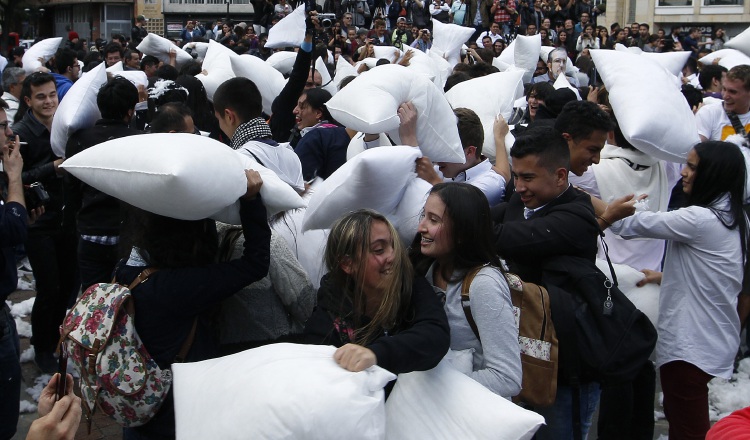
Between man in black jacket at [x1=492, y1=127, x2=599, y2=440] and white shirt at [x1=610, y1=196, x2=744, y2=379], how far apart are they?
0.60 metres

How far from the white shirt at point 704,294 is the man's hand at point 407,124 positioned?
94 cm

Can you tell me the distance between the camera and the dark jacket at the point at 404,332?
1979mm

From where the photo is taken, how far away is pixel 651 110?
3465mm

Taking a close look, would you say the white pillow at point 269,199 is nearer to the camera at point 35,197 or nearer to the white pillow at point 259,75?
the camera at point 35,197

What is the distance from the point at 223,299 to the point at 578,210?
1193 mm

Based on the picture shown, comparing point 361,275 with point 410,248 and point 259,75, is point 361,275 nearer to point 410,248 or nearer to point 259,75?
point 410,248

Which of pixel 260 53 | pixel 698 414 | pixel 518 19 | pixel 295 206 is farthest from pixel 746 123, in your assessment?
pixel 518 19

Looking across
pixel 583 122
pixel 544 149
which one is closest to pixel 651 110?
pixel 583 122

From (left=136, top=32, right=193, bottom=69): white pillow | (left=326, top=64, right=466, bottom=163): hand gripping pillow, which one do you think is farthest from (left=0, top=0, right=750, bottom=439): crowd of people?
(left=136, top=32, right=193, bottom=69): white pillow

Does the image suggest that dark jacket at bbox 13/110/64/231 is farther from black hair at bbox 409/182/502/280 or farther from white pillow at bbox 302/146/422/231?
black hair at bbox 409/182/502/280

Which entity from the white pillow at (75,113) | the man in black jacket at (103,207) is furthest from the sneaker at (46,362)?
the white pillow at (75,113)

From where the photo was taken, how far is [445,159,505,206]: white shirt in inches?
143

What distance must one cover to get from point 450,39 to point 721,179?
6154 millimetres

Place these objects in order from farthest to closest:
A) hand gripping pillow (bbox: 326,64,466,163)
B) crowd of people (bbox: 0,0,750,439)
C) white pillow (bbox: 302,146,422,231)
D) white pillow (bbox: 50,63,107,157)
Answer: white pillow (bbox: 50,63,107,157)
hand gripping pillow (bbox: 326,64,466,163)
white pillow (bbox: 302,146,422,231)
crowd of people (bbox: 0,0,750,439)
